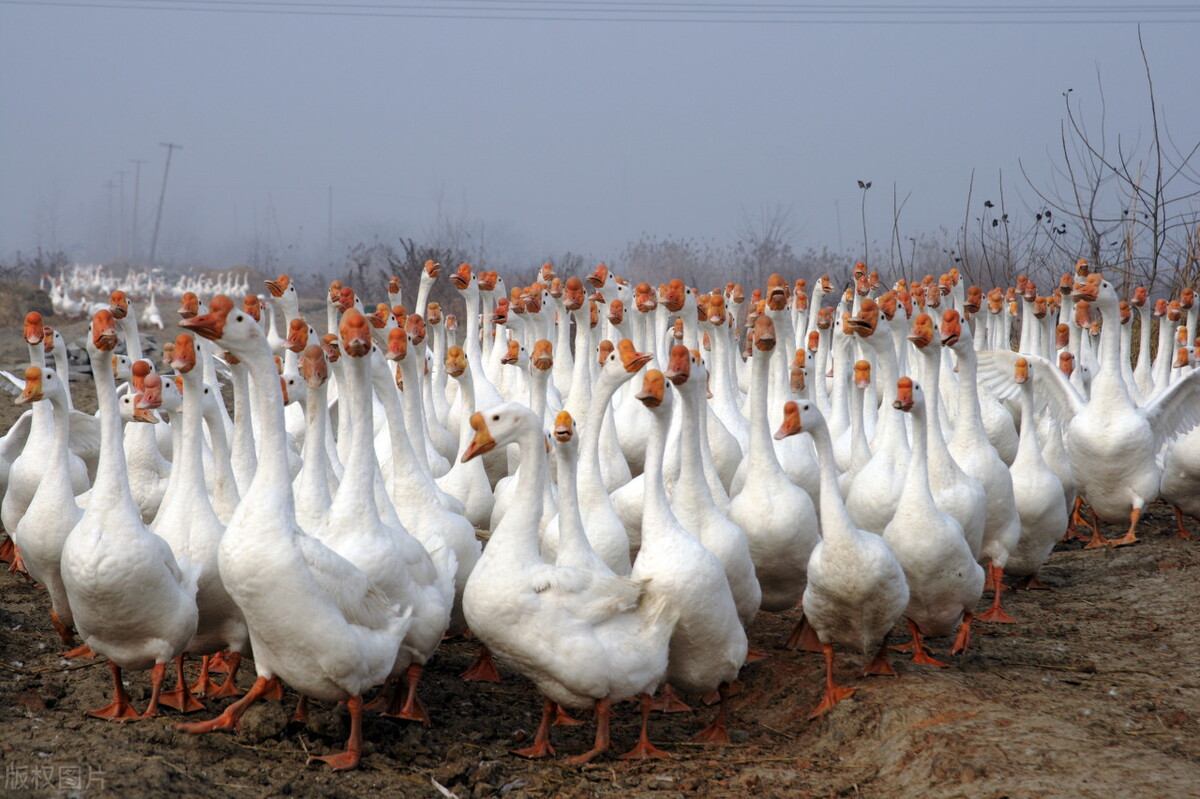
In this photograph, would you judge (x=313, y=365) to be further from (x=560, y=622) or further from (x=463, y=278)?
(x=463, y=278)

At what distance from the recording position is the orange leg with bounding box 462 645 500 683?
20.3ft

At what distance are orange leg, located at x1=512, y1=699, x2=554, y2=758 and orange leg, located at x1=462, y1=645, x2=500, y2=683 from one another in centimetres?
100

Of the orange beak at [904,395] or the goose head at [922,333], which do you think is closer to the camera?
the orange beak at [904,395]

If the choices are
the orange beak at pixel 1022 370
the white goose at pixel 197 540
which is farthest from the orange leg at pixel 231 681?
the orange beak at pixel 1022 370

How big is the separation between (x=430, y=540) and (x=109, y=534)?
5.56 ft

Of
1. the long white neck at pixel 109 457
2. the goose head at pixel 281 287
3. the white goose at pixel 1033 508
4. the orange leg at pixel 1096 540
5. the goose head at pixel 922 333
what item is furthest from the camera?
the orange leg at pixel 1096 540

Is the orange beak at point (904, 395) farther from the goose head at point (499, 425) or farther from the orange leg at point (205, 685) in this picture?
the orange leg at point (205, 685)

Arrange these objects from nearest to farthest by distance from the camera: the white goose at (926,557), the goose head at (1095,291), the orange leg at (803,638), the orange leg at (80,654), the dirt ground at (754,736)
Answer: the dirt ground at (754,736) < the orange leg at (80,654) < the white goose at (926,557) < the orange leg at (803,638) < the goose head at (1095,291)

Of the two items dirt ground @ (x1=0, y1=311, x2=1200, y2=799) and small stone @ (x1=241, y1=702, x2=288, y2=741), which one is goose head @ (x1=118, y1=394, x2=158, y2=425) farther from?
small stone @ (x1=241, y1=702, x2=288, y2=741)

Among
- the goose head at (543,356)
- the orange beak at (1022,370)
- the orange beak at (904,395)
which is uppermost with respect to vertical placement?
the orange beak at (1022,370)

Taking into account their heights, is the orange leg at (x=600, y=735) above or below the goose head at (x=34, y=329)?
below

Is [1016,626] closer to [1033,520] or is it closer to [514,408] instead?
[1033,520]

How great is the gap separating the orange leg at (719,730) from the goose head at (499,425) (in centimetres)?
160

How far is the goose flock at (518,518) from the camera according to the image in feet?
15.7
